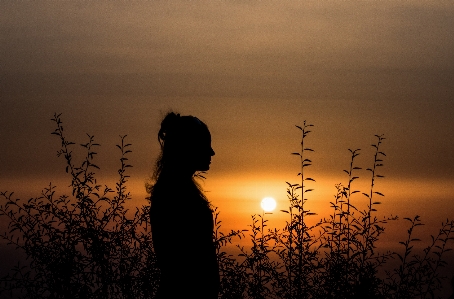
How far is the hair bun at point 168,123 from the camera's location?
455 cm

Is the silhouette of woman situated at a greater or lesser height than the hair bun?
lesser

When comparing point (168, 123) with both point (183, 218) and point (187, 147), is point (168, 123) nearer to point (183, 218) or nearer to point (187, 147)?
point (187, 147)

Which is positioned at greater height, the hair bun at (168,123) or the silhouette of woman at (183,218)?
the hair bun at (168,123)

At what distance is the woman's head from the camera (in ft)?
14.3

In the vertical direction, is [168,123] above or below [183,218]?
above

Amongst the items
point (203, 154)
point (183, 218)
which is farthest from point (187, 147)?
point (183, 218)

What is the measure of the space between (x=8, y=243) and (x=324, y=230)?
3.46 meters

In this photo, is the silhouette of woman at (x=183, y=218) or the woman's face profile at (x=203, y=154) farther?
the woman's face profile at (x=203, y=154)

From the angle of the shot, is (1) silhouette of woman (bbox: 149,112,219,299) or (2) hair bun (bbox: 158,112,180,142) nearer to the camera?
(1) silhouette of woman (bbox: 149,112,219,299)

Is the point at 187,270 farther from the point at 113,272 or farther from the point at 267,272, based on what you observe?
the point at 267,272

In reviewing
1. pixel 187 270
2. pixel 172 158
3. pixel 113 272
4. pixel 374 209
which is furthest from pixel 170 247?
pixel 374 209

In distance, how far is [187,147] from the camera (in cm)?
440

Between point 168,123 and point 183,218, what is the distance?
77 centimetres

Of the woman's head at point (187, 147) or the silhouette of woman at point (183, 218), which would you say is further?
the woman's head at point (187, 147)
